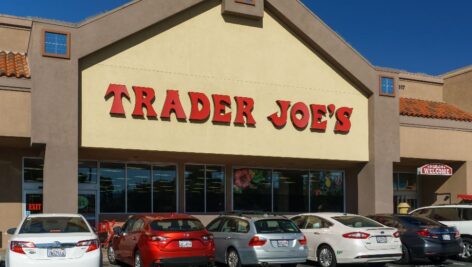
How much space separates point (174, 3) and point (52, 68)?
490cm

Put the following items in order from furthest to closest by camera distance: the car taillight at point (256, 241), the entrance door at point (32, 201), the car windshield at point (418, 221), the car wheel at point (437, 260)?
1. the entrance door at point (32, 201)
2. the car wheel at point (437, 260)
3. the car windshield at point (418, 221)
4. the car taillight at point (256, 241)

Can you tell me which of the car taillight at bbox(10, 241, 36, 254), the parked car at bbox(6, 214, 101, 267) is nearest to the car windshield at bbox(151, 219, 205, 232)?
the parked car at bbox(6, 214, 101, 267)

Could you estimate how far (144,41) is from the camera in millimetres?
19828

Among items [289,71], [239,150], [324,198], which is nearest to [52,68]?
[239,150]

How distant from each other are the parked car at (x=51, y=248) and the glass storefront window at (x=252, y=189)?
A: 495 inches

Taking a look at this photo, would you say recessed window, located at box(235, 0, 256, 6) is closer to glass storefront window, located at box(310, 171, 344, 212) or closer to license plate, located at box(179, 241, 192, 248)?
glass storefront window, located at box(310, 171, 344, 212)

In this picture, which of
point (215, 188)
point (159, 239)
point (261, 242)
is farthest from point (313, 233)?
Result: point (215, 188)

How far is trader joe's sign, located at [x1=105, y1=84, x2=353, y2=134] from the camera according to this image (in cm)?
1914

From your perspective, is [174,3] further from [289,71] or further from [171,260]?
[171,260]

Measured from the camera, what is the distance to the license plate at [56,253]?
437 inches

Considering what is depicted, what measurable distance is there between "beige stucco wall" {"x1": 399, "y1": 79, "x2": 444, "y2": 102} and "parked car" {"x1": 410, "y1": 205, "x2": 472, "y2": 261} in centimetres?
1084

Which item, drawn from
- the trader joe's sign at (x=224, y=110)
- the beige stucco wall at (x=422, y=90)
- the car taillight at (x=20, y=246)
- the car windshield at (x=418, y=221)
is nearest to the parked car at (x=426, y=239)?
the car windshield at (x=418, y=221)

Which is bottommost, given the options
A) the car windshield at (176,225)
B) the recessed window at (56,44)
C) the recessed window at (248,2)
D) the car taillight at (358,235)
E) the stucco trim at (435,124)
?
the car taillight at (358,235)

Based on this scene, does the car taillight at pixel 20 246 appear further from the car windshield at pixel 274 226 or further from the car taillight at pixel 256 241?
the car windshield at pixel 274 226
